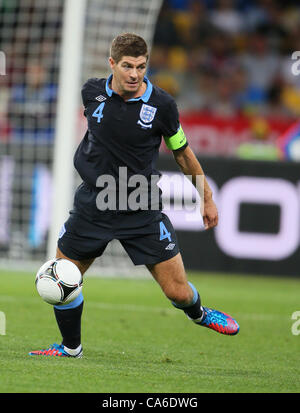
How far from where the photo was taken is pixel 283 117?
1616 cm

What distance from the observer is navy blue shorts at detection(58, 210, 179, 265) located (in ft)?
19.4

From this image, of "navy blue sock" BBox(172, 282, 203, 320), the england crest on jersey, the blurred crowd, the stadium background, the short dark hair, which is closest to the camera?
the short dark hair

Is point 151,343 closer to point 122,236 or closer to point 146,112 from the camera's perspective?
point 122,236

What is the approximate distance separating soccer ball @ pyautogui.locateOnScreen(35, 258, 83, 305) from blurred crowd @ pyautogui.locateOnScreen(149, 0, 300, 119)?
35.4ft

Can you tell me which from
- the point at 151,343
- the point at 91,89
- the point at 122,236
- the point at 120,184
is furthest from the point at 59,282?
the point at 151,343

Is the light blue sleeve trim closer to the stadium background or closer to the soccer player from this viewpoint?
the soccer player

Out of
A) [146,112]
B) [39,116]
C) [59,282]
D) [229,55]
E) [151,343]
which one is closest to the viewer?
[59,282]

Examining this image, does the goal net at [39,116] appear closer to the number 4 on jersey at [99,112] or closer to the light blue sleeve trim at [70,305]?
the number 4 on jersey at [99,112]

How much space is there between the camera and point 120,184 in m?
5.90

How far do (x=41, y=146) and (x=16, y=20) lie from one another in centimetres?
208

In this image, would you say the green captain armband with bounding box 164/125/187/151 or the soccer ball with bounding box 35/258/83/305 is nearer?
the soccer ball with bounding box 35/258/83/305

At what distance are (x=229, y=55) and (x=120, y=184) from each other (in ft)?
39.9

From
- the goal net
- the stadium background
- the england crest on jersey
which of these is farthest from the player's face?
the goal net
